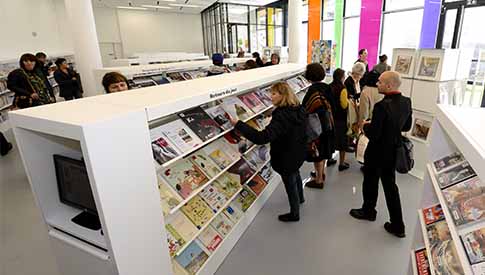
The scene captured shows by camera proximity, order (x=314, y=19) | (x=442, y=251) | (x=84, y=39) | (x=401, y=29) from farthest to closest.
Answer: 1. (x=314, y=19)
2. (x=401, y=29)
3. (x=84, y=39)
4. (x=442, y=251)

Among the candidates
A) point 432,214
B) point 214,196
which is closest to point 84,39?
point 214,196

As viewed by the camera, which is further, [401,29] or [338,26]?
[338,26]

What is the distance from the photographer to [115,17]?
52.5 ft

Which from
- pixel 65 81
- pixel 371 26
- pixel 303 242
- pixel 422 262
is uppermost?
pixel 371 26

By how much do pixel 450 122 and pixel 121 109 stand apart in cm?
186

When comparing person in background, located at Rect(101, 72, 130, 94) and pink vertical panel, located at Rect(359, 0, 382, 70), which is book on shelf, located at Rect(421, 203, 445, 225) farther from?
pink vertical panel, located at Rect(359, 0, 382, 70)

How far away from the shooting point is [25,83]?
4.55m

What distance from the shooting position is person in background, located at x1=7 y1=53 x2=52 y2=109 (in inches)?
177

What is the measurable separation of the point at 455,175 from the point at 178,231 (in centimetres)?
185

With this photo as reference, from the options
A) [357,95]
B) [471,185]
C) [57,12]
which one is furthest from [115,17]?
[471,185]

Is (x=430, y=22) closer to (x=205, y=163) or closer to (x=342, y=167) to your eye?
(x=342, y=167)

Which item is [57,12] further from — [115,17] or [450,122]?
[450,122]

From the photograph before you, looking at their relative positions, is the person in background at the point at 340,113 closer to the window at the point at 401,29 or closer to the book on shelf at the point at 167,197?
the book on shelf at the point at 167,197

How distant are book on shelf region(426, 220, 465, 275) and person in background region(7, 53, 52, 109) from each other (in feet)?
18.3
